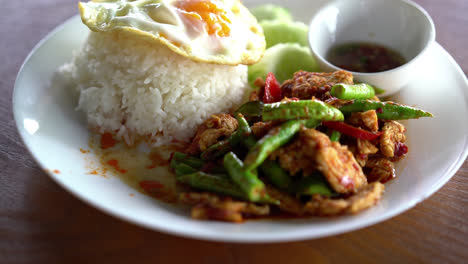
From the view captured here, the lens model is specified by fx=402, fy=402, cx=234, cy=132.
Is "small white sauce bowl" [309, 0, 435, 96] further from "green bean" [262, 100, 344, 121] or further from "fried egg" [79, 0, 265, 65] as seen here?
"green bean" [262, 100, 344, 121]

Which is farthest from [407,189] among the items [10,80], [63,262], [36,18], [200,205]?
[36,18]

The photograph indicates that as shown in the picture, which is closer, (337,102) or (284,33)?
(337,102)

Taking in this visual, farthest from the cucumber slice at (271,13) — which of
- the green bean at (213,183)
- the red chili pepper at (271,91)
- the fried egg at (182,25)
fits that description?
the green bean at (213,183)

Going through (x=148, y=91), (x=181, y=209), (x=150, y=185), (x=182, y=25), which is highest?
(x=182, y=25)

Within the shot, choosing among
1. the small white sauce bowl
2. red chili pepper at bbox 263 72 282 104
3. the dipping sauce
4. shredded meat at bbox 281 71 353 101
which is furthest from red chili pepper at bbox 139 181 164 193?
the dipping sauce


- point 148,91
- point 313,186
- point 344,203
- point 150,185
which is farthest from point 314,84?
point 150,185

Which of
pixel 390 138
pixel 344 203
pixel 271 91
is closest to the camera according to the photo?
pixel 344 203

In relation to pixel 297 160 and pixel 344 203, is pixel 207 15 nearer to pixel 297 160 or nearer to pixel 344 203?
pixel 297 160
